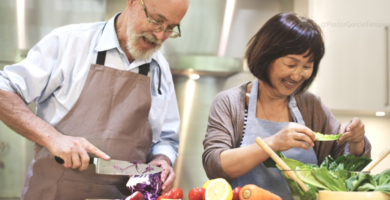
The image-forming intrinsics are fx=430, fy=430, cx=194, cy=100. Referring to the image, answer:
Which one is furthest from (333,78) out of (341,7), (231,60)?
(231,60)

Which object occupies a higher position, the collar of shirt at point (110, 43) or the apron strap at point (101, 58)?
the collar of shirt at point (110, 43)

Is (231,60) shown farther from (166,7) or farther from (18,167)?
(18,167)

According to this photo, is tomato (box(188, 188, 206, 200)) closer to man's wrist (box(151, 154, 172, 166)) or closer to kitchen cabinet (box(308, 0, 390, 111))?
man's wrist (box(151, 154, 172, 166))

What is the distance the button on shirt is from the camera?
1438mm

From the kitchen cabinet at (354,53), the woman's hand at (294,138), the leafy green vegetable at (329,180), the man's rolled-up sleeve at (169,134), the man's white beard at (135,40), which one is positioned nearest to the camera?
the leafy green vegetable at (329,180)

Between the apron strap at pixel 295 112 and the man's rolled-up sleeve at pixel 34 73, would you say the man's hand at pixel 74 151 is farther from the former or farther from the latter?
the apron strap at pixel 295 112

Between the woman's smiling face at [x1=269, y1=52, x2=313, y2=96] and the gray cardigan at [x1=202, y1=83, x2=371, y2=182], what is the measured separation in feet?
0.39

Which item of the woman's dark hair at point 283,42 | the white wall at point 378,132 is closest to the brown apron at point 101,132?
the woman's dark hair at point 283,42

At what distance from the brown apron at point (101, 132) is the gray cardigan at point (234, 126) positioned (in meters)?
0.25

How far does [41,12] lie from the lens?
2783 mm

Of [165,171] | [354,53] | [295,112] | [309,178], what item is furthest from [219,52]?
[309,178]

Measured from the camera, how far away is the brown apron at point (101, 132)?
4.66 feet

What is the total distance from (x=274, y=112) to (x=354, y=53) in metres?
1.32

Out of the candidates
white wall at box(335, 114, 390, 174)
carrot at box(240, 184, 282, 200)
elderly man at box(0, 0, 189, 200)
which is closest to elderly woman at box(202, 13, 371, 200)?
elderly man at box(0, 0, 189, 200)
